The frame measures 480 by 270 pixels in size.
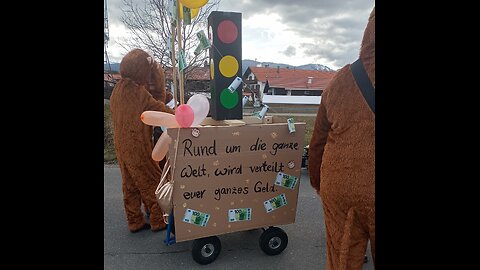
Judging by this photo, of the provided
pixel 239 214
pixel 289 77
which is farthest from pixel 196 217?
pixel 289 77

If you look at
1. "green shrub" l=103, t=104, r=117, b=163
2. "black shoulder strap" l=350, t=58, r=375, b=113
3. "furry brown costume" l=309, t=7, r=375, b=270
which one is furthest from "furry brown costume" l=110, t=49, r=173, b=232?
"green shrub" l=103, t=104, r=117, b=163

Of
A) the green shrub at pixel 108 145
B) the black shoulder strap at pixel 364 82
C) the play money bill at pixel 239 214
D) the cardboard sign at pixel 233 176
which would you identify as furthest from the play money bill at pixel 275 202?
the green shrub at pixel 108 145

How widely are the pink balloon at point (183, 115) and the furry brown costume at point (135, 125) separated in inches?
30.7

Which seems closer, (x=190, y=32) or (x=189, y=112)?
(x=189, y=112)

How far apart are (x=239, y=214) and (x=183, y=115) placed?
33.8 inches

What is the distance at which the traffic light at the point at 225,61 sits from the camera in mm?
2631

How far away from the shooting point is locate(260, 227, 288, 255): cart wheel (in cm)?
273

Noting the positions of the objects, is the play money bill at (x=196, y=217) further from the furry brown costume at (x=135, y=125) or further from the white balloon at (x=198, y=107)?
the furry brown costume at (x=135, y=125)

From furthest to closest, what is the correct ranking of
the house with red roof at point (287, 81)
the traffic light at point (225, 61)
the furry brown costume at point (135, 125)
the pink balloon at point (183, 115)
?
the house with red roof at point (287, 81) → the furry brown costume at point (135, 125) → the traffic light at point (225, 61) → the pink balloon at point (183, 115)

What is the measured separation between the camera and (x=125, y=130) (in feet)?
9.77
